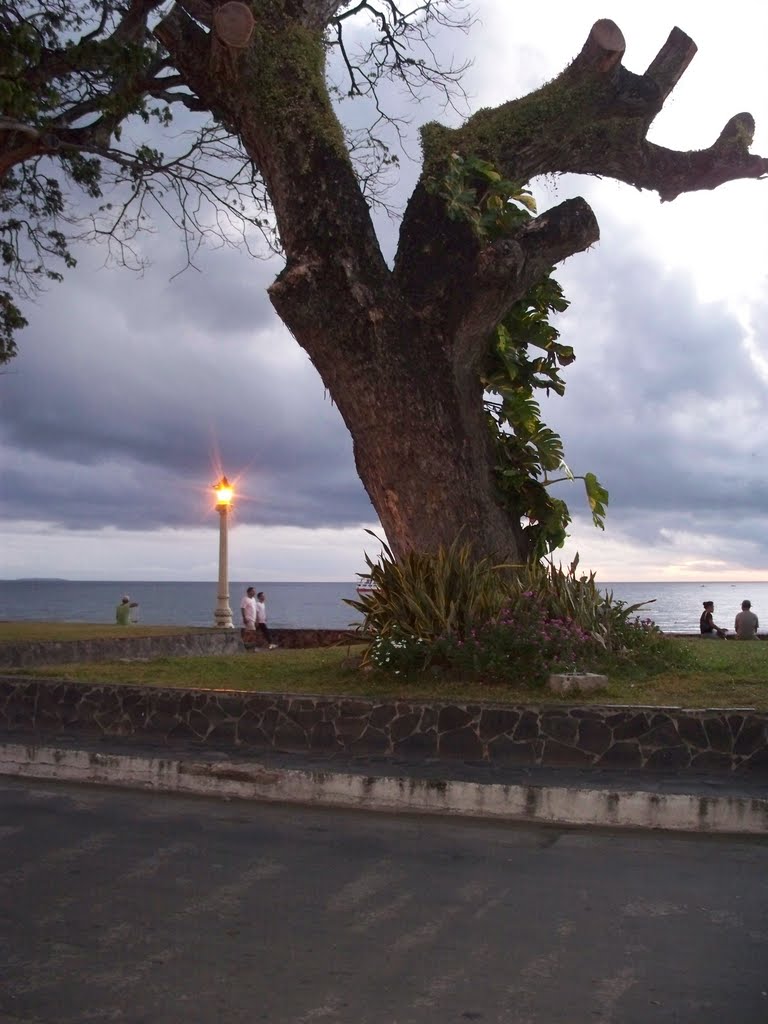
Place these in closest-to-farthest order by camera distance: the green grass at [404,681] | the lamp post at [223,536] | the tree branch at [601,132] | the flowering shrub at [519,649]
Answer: the green grass at [404,681] < the flowering shrub at [519,649] < the tree branch at [601,132] < the lamp post at [223,536]

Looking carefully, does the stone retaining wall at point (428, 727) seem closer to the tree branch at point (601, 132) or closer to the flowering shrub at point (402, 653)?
the flowering shrub at point (402, 653)

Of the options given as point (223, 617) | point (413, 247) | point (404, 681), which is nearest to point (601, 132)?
point (413, 247)

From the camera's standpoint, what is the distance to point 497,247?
11.3 meters

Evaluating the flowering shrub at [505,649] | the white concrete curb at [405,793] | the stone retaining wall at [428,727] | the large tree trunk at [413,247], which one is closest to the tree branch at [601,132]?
the large tree trunk at [413,247]

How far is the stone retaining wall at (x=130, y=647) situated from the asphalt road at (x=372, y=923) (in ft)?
19.2

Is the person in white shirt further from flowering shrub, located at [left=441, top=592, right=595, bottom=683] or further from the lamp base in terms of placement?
flowering shrub, located at [left=441, top=592, right=595, bottom=683]

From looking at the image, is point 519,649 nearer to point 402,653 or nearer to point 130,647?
point 402,653

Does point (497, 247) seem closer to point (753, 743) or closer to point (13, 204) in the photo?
point (753, 743)

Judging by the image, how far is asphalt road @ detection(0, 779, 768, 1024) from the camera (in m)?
3.86

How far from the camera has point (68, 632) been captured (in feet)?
59.1

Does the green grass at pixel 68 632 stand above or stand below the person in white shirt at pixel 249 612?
below

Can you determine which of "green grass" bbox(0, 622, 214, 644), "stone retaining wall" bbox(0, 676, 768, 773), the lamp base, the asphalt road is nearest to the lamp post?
the lamp base

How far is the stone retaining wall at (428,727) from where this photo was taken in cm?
823

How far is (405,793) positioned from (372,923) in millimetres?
2880
